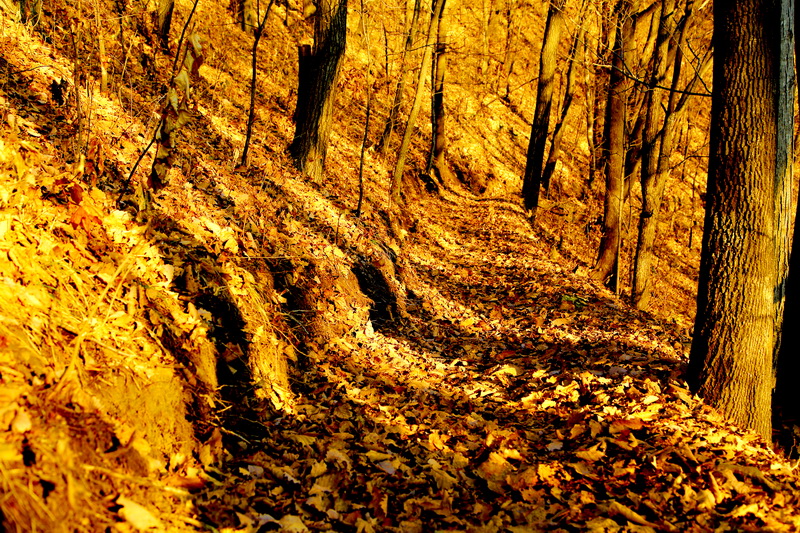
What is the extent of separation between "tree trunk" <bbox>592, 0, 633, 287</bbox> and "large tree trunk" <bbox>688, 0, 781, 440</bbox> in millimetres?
7211

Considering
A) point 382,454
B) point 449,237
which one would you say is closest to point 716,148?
point 382,454

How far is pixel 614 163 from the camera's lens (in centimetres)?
1104

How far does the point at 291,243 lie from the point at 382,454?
306 centimetres

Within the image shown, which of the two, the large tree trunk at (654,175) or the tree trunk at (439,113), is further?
the tree trunk at (439,113)

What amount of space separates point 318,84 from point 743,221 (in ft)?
21.4

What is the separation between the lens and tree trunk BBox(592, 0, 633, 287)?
10.9 meters

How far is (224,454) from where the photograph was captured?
297 cm

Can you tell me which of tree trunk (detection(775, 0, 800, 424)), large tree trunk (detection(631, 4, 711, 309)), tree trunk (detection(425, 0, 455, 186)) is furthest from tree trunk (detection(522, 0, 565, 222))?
tree trunk (detection(775, 0, 800, 424))

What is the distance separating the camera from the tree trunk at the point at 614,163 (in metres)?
10.9

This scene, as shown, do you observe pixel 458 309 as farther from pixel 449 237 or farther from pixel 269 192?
pixel 449 237

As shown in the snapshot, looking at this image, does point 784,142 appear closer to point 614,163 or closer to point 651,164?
point 651,164

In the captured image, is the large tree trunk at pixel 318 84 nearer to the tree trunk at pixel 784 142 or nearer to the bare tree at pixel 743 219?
the bare tree at pixel 743 219

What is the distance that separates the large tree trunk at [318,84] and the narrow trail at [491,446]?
3563mm

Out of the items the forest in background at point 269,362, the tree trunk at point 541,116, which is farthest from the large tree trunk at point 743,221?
the tree trunk at point 541,116
